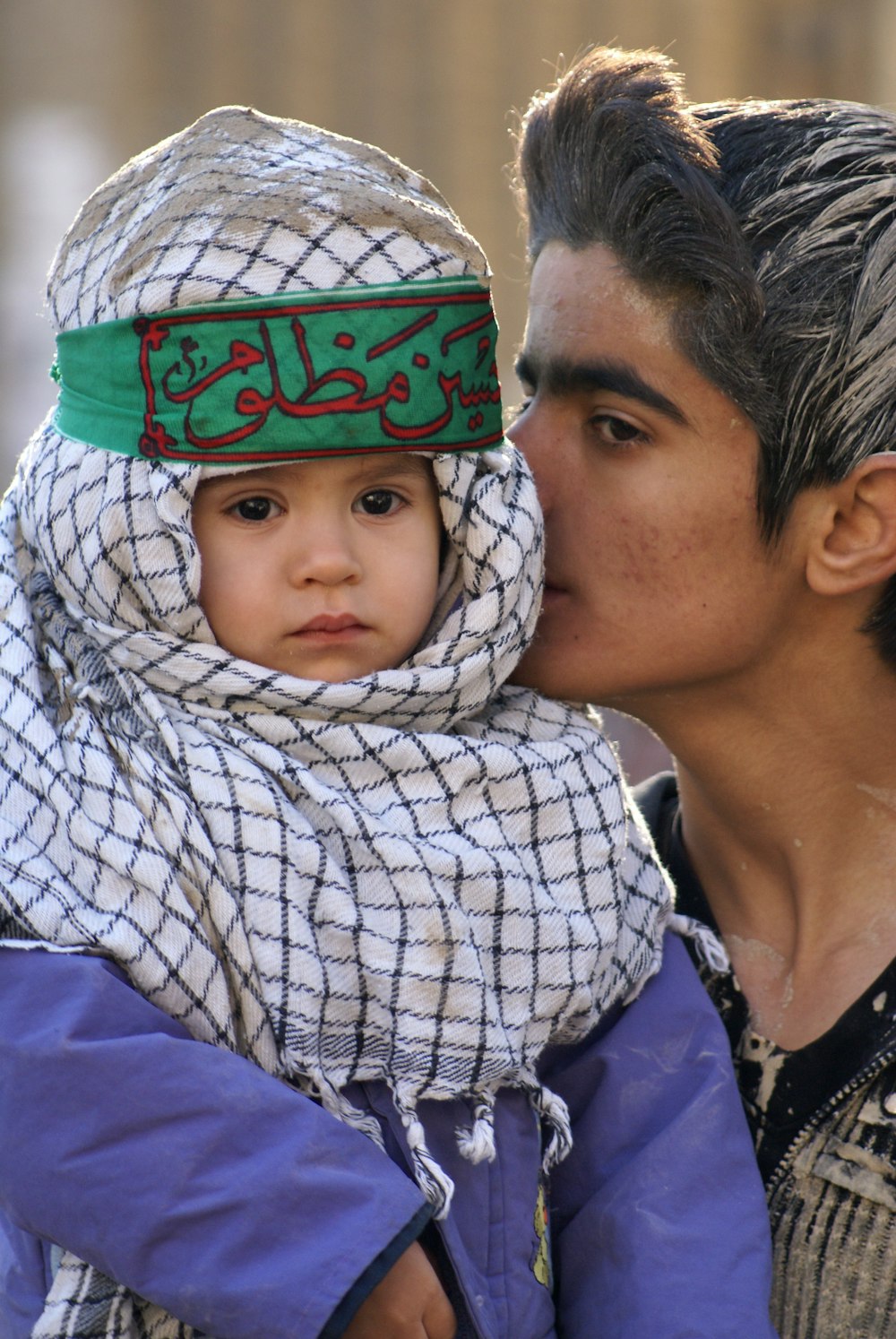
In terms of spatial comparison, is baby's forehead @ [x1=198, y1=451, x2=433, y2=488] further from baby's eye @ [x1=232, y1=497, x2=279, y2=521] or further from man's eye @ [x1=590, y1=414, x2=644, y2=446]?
man's eye @ [x1=590, y1=414, x2=644, y2=446]

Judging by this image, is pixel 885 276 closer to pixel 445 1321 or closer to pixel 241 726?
pixel 241 726

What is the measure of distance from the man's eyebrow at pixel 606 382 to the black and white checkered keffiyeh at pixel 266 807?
1.09 ft

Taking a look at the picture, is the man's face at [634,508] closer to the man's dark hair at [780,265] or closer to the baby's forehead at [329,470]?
the man's dark hair at [780,265]

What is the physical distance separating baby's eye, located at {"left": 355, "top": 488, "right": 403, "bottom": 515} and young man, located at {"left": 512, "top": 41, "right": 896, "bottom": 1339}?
398 mm

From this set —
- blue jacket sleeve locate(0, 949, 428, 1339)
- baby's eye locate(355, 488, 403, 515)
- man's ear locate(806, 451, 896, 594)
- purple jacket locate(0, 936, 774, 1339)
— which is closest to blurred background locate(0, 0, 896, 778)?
man's ear locate(806, 451, 896, 594)

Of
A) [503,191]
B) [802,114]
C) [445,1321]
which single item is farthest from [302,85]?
[445,1321]

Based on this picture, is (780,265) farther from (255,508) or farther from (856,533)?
(255,508)

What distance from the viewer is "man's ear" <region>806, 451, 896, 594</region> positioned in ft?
7.45

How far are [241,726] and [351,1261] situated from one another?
2.14 ft

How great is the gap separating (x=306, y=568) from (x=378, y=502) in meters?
0.18

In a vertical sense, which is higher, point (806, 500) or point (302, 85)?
point (302, 85)

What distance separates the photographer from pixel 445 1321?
1.72m

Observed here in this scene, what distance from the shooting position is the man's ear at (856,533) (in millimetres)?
2271

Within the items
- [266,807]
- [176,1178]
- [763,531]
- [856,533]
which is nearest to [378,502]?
[266,807]
